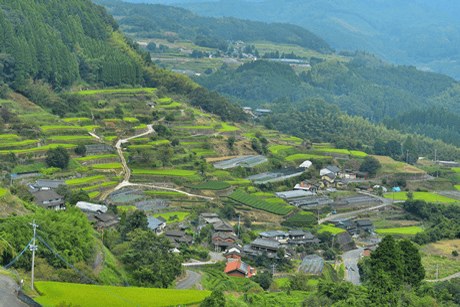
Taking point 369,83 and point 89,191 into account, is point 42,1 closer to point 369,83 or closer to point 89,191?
point 89,191

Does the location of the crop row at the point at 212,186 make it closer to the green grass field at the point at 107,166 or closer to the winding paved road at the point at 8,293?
the green grass field at the point at 107,166

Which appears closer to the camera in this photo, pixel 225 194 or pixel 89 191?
pixel 89 191

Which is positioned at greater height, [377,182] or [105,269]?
[105,269]

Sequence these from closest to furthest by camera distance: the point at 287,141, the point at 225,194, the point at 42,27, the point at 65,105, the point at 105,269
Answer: the point at 105,269 → the point at 225,194 → the point at 65,105 → the point at 42,27 → the point at 287,141

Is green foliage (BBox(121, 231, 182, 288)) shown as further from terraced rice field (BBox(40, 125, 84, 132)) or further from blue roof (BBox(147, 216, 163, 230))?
terraced rice field (BBox(40, 125, 84, 132))

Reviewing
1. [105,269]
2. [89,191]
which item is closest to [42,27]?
[89,191]

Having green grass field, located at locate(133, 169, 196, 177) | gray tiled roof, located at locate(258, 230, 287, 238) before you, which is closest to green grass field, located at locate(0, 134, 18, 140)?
green grass field, located at locate(133, 169, 196, 177)
